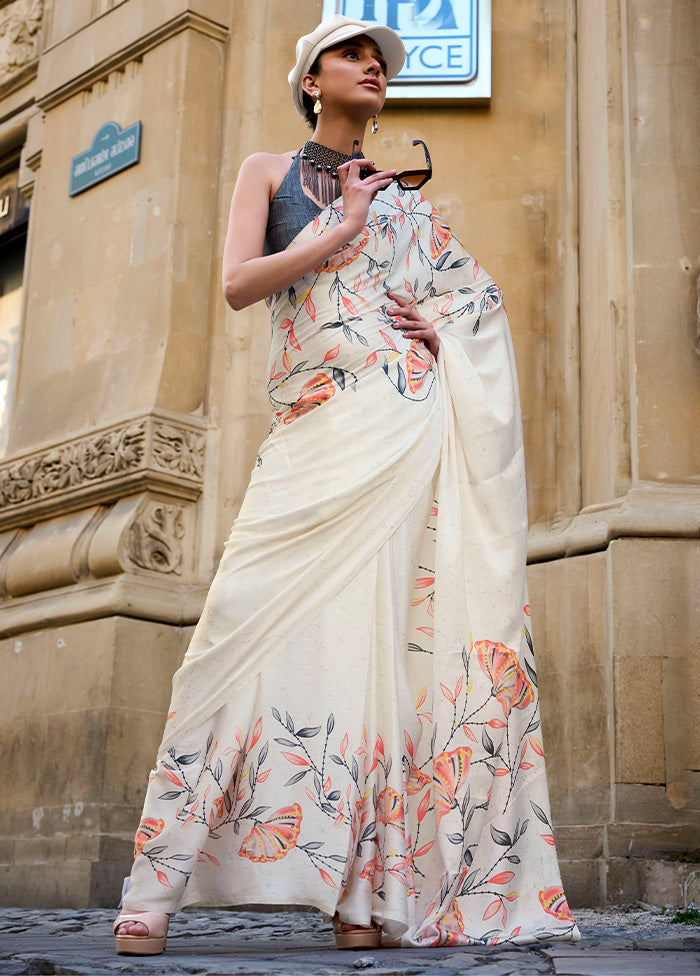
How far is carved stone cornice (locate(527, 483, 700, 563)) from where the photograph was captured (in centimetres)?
480

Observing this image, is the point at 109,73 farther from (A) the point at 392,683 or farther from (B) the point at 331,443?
(A) the point at 392,683

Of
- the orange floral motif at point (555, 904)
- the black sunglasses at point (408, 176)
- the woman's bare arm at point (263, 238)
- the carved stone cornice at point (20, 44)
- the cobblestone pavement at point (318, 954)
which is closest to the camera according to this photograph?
the cobblestone pavement at point (318, 954)

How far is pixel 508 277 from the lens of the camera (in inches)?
231

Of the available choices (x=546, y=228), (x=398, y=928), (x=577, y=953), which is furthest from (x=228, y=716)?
(x=546, y=228)

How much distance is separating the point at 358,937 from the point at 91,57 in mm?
5595

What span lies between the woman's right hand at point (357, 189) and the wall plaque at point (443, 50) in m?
2.96

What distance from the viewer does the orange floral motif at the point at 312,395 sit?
10.3 ft

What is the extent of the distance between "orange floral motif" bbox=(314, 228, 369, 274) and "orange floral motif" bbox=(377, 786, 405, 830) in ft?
Result: 4.04

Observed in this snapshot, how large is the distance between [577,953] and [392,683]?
65 centimetres

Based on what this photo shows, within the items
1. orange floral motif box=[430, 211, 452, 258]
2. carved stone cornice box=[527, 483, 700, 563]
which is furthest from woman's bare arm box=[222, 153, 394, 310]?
carved stone cornice box=[527, 483, 700, 563]

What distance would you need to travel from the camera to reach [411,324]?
3275mm

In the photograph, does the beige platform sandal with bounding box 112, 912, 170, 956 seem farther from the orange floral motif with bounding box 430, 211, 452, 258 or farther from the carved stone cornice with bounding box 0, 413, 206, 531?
the carved stone cornice with bounding box 0, 413, 206, 531

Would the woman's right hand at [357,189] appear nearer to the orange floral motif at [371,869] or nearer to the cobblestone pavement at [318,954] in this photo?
the orange floral motif at [371,869]

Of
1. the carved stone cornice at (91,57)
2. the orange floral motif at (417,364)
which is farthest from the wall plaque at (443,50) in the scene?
the orange floral motif at (417,364)
